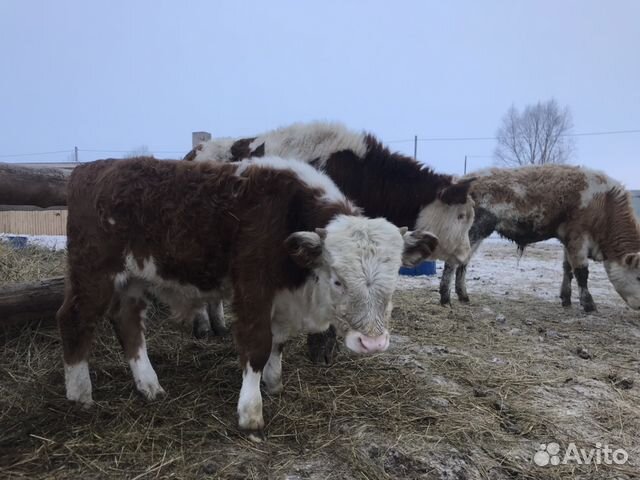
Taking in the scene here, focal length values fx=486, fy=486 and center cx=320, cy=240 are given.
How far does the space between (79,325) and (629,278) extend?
8.59 meters

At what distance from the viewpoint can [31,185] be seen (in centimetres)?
456

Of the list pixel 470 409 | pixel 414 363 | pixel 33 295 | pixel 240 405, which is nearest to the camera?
pixel 240 405

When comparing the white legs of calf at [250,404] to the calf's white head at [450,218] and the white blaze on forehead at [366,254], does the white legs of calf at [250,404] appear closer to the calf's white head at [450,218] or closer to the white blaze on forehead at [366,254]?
the white blaze on forehead at [366,254]

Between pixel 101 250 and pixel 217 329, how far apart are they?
228cm

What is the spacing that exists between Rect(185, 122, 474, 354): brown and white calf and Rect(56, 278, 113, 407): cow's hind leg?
1.84m

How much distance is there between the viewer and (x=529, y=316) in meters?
7.89

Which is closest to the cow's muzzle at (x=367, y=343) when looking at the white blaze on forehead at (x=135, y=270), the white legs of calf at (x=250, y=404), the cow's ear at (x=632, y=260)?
the white legs of calf at (x=250, y=404)

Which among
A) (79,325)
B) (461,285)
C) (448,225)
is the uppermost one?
(448,225)

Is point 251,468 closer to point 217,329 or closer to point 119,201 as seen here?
point 119,201

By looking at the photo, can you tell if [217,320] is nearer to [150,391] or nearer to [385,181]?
[150,391]

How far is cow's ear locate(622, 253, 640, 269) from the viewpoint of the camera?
827cm

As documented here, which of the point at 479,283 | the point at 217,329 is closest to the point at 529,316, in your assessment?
the point at 479,283

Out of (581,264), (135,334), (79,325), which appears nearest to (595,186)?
(581,264)

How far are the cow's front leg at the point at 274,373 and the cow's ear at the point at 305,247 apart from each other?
107 cm
